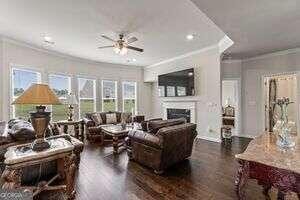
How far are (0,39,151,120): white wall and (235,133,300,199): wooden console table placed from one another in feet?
18.3

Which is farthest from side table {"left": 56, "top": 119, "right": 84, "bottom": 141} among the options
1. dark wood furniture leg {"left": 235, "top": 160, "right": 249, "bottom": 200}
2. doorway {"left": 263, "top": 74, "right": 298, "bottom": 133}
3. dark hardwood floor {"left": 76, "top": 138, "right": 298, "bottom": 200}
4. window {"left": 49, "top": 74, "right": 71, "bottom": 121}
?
doorway {"left": 263, "top": 74, "right": 298, "bottom": 133}

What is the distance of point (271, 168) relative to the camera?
A: 1.45m

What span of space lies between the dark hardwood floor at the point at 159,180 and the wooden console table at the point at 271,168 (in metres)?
1.11

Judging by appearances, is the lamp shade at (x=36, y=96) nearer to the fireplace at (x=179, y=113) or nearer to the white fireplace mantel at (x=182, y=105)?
the white fireplace mantel at (x=182, y=105)

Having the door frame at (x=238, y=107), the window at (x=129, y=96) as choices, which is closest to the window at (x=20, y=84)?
the window at (x=129, y=96)

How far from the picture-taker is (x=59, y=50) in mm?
6223

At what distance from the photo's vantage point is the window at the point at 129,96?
28.8ft

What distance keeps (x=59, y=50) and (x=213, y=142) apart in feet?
18.6

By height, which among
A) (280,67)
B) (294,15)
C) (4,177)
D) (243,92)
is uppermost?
(294,15)

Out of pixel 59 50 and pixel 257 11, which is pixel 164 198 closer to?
pixel 257 11

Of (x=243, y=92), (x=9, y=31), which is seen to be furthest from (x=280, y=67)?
(x=9, y=31)

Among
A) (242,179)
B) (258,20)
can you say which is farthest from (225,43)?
(242,179)

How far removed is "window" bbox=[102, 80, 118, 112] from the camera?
8.12 metres

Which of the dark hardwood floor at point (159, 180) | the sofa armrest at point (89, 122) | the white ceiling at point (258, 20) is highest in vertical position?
the white ceiling at point (258, 20)
